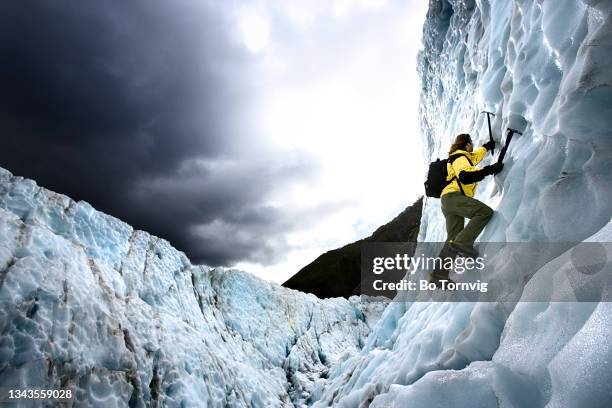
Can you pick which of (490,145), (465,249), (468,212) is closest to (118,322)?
(465,249)

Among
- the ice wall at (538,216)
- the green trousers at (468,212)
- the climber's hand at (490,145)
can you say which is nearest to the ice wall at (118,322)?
A: the ice wall at (538,216)

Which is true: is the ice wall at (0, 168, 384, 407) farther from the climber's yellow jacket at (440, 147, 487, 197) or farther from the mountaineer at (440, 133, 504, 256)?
the climber's yellow jacket at (440, 147, 487, 197)

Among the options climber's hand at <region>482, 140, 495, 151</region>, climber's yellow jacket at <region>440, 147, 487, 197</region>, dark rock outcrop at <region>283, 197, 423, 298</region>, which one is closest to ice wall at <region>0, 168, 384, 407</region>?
climber's yellow jacket at <region>440, 147, 487, 197</region>

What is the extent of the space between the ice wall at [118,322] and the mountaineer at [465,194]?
20.9 ft

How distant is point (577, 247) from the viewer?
102 inches

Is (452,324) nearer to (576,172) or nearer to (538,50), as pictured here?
(576,172)

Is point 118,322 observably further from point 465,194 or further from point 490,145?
point 490,145

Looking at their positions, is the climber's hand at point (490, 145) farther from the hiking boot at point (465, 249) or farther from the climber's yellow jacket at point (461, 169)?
the hiking boot at point (465, 249)

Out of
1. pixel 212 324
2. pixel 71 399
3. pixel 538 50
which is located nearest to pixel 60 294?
pixel 71 399

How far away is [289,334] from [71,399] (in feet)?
30.3

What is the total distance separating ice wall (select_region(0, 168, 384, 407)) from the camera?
218 inches

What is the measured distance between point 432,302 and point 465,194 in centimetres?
240

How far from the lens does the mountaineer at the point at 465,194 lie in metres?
4.33

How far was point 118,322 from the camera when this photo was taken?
6859mm
